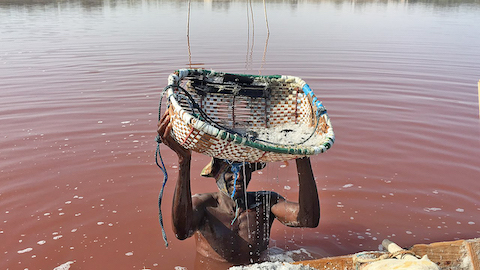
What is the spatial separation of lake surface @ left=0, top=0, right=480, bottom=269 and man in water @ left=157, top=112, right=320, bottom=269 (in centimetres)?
48

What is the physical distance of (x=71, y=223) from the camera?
3146mm

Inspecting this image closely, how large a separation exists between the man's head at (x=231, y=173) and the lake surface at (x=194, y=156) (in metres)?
0.83

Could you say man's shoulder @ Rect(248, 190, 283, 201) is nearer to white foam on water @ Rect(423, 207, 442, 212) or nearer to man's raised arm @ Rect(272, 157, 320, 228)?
man's raised arm @ Rect(272, 157, 320, 228)

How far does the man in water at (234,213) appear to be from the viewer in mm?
2104

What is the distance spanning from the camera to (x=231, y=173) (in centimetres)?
219

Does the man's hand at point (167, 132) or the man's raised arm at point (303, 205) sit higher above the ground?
the man's hand at point (167, 132)

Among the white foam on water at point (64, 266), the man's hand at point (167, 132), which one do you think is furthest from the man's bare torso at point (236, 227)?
the white foam on water at point (64, 266)

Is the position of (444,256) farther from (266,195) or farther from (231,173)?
(231,173)

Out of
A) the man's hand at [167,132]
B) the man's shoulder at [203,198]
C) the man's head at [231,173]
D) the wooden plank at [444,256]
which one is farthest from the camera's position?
the man's shoulder at [203,198]

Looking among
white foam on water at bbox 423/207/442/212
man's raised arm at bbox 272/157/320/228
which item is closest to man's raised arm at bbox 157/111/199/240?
man's raised arm at bbox 272/157/320/228

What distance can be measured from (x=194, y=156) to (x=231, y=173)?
7.20ft

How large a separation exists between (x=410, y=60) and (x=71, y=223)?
816 centimetres

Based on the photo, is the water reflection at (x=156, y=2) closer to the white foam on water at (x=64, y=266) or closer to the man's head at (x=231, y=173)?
the white foam on water at (x=64, y=266)

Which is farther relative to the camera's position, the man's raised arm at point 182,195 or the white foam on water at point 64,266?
the white foam on water at point 64,266
